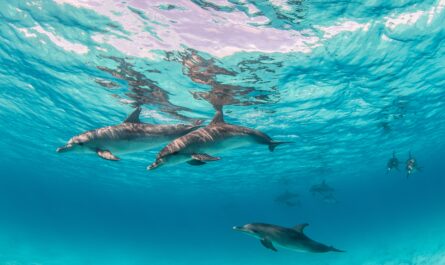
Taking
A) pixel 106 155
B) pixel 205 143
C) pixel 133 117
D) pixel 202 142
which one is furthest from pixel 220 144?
pixel 133 117

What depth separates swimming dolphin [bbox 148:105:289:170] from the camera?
752 centimetres

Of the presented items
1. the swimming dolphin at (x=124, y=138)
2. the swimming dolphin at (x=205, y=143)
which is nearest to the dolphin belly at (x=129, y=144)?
the swimming dolphin at (x=124, y=138)

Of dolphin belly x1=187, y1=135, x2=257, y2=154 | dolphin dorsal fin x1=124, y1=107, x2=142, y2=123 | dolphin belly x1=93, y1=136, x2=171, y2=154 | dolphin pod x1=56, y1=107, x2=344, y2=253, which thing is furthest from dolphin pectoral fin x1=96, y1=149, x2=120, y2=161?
dolphin belly x1=187, y1=135, x2=257, y2=154

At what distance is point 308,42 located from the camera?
11.7 m

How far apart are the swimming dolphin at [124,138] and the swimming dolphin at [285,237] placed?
11.5 ft

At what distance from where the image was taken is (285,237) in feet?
29.5

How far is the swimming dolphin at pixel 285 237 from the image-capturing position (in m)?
8.88

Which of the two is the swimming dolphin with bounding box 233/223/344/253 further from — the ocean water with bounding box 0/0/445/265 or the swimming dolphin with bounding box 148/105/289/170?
the ocean water with bounding box 0/0/445/265

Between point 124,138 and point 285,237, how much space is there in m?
5.53

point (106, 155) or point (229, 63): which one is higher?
point (229, 63)

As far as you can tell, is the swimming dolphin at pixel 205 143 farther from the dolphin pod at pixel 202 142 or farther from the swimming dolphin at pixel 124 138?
the swimming dolphin at pixel 124 138

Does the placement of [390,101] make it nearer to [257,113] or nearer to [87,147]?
[257,113]

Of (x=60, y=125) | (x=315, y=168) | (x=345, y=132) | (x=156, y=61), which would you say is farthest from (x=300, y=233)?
(x=315, y=168)

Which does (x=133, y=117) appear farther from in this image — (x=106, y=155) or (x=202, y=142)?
(x=202, y=142)
